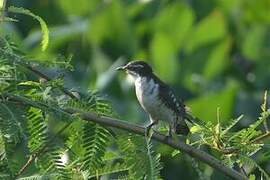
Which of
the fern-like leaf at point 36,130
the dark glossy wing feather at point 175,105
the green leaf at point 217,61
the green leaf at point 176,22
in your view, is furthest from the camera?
the green leaf at point 176,22

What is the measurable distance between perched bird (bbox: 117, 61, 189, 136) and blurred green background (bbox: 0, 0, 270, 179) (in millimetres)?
5055

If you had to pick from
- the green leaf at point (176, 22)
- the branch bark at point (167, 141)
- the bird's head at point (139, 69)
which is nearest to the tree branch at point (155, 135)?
the branch bark at point (167, 141)

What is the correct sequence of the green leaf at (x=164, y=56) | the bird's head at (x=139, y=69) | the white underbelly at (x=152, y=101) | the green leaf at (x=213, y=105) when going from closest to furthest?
the white underbelly at (x=152, y=101)
the bird's head at (x=139, y=69)
the green leaf at (x=213, y=105)
the green leaf at (x=164, y=56)

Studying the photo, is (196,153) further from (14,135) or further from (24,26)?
(24,26)

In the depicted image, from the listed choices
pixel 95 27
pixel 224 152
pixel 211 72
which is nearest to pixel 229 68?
pixel 211 72

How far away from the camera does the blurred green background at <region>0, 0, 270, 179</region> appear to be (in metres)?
10.0

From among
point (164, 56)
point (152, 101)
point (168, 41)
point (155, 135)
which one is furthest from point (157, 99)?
point (168, 41)

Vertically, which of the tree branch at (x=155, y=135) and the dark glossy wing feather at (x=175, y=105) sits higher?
the dark glossy wing feather at (x=175, y=105)

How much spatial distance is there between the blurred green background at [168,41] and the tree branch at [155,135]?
6.53m

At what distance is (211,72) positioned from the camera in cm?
1046

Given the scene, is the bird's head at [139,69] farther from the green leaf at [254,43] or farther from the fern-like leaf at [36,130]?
the green leaf at [254,43]

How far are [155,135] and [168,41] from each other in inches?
297

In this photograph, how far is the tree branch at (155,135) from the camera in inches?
105

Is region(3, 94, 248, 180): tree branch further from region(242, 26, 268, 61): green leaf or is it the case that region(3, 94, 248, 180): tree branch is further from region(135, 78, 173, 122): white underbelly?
region(242, 26, 268, 61): green leaf
